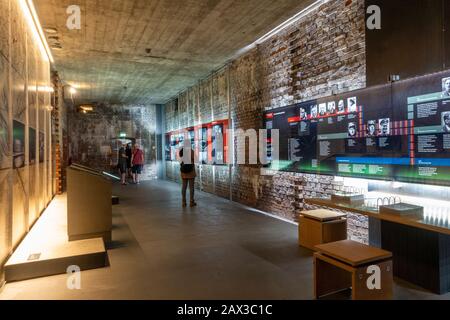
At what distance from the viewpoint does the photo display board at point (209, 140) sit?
8.40 metres

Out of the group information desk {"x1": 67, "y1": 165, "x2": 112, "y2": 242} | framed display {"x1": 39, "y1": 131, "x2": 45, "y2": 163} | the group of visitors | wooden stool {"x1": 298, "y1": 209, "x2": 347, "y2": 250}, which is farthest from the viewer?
the group of visitors

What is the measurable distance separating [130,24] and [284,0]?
8.91 feet

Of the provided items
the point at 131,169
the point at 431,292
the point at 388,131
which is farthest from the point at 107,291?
the point at 131,169

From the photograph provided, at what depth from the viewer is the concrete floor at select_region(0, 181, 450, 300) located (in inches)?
119

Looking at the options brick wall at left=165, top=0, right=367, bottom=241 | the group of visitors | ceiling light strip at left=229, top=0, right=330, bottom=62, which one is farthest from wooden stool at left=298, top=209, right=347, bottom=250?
the group of visitors

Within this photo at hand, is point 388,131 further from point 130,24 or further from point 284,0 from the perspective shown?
point 130,24

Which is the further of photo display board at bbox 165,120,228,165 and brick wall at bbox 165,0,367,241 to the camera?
photo display board at bbox 165,120,228,165

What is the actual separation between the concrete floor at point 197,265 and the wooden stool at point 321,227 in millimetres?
190

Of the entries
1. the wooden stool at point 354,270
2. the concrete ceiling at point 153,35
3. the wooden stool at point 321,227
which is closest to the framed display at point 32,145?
the concrete ceiling at point 153,35

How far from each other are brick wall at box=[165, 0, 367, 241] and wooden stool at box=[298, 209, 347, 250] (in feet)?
1.15

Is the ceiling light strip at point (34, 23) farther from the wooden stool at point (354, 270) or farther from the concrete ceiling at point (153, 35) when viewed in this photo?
the wooden stool at point (354, 270)

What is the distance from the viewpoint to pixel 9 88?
3596 millimetres

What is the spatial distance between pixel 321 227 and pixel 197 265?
5.27ft

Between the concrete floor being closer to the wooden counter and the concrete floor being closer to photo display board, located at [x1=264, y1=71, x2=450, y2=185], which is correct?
the wooden counter
